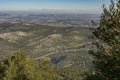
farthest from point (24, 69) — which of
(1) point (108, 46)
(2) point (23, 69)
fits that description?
(1) point (108, 46)

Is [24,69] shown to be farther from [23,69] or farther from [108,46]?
[108,46]

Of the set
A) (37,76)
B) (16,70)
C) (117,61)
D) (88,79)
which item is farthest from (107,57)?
(16,70)

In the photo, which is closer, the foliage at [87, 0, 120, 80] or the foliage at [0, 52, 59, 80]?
the foliage at [87, 0, 120, 80]

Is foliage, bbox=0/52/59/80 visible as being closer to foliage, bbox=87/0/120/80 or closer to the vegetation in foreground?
the vegetation in foreground

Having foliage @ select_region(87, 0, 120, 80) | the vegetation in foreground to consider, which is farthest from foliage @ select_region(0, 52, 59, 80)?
foliage @ select_region(87, 0, 120, 80)

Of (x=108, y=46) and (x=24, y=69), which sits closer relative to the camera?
(x=108, y=46)

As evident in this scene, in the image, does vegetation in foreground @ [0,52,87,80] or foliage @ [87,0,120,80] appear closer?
foliage @ [87,0,120,80]

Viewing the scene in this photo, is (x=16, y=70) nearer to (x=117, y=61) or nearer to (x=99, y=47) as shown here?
(x=99, y=47)

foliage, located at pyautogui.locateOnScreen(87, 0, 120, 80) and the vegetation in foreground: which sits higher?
foliage, located at pyautogui.locateOnScreen(87, 0, 120, 80)

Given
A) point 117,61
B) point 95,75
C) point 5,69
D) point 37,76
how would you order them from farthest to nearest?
point 5,69 → point 37,76 → point 95,75 → point 117,61
